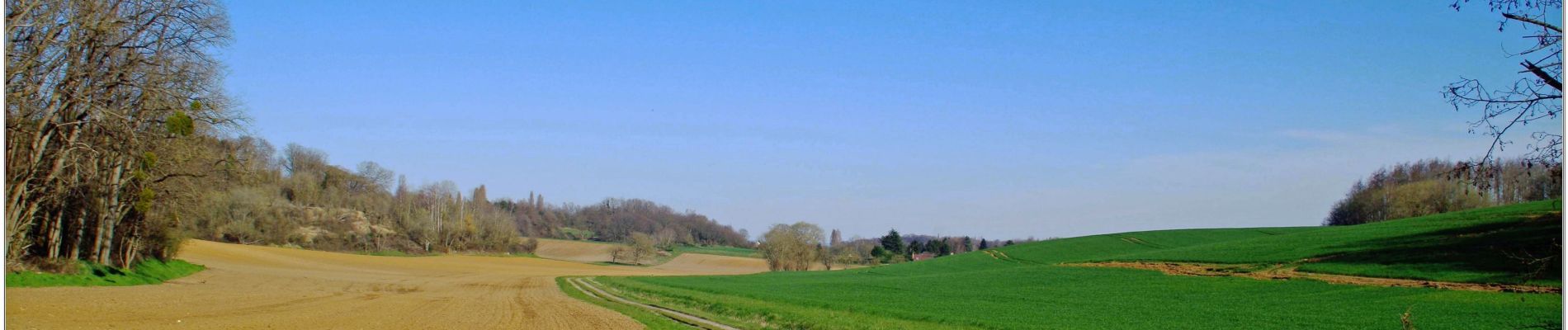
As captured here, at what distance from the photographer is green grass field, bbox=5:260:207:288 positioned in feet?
100

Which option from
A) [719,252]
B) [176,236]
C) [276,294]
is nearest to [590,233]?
[719,252]

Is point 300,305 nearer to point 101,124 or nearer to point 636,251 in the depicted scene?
point 101,124

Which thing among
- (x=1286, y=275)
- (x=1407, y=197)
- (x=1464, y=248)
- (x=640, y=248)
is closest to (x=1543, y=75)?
(x=1286, y=275)

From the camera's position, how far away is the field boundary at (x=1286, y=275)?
2658 centimetres

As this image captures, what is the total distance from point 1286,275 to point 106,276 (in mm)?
50533

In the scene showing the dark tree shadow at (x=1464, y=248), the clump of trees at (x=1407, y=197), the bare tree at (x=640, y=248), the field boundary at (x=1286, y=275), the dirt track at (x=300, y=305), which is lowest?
the dirt track at (x=300, y=305)

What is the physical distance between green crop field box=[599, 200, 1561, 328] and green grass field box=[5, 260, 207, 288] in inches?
881

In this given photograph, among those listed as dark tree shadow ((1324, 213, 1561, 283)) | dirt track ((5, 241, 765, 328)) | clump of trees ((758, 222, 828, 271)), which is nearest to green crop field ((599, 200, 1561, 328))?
dark tree shadow ((1324, 213, 1561, 283))

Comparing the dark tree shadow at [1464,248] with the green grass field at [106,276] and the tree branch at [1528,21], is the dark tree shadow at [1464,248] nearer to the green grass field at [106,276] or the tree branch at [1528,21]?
the tree branch at [1528,21]

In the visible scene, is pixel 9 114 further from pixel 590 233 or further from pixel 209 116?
pixel 590 233

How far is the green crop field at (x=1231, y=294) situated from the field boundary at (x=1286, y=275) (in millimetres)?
603

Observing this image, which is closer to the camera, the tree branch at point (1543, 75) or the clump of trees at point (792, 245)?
the tree branch at point (1543, 75)

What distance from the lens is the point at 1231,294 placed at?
1267 inches

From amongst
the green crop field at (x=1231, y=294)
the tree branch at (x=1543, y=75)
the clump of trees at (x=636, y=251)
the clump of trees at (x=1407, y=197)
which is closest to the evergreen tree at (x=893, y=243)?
the clump of trees at (x=636, y=251)
